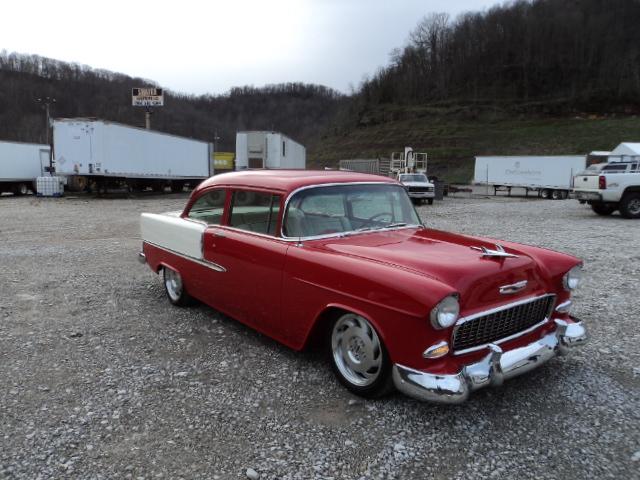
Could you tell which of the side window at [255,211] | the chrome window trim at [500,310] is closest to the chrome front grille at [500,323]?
the chrome window trim at [500,310]

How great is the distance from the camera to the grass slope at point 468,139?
6056 centimetres

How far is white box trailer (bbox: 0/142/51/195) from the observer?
24.6 meters

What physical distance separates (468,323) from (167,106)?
11592cm

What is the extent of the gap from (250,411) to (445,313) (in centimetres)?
147

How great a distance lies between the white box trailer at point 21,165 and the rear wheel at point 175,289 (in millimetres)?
23882

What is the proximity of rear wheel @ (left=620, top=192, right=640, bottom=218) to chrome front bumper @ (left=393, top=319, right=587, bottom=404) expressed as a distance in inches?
555

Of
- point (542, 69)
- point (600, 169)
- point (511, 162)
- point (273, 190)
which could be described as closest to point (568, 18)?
point (542, 69)

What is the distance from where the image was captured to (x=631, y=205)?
1478 centimetres

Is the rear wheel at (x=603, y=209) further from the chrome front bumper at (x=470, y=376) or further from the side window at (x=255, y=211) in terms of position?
the side window at (x=255, y=211)

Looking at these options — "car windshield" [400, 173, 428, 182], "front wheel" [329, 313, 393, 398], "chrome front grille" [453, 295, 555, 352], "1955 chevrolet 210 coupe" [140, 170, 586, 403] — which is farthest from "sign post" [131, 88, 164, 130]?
"chrome front grille" [453, 295, 555, 352]

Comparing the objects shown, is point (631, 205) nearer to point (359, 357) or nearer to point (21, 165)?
point (359, 357)

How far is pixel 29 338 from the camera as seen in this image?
4.49 metres

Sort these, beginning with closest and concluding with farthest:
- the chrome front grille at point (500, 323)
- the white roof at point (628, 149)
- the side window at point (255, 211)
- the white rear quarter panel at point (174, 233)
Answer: the chrome front grille at point (500, 323) < the side window at point (255, 211) < the white rear quarter panel at point (174, 233) < the white roof at point (628, 149)

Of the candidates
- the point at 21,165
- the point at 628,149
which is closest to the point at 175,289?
the point at 21,165
